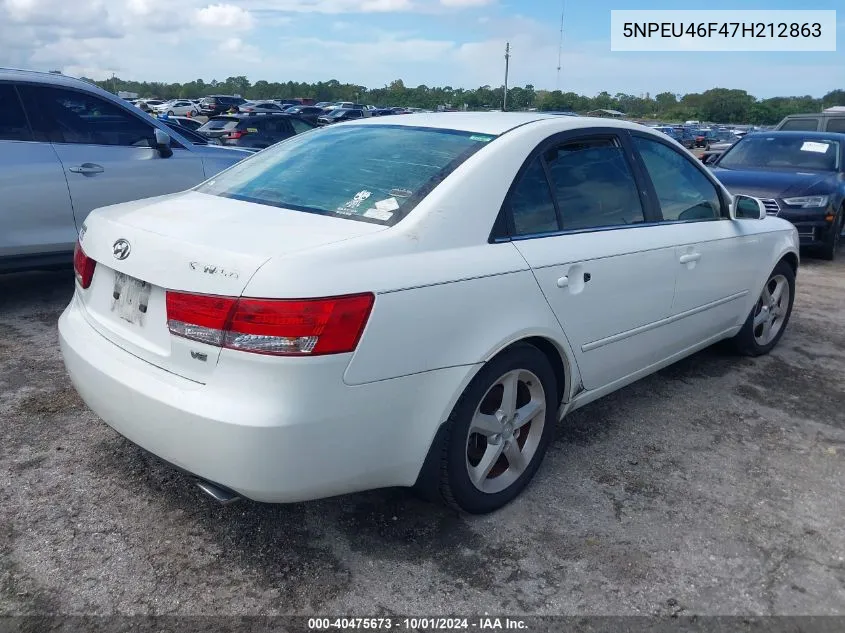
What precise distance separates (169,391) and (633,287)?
6.95 ft

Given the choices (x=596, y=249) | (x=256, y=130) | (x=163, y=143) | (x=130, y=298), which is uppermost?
(x=256, y=130)

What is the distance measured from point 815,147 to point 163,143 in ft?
26.9

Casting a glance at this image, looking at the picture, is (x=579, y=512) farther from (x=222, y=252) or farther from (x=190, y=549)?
(x=222, y=252)

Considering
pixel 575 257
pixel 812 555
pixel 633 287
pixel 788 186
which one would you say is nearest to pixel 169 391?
pixel 575 257

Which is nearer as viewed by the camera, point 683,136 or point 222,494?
point 222,494

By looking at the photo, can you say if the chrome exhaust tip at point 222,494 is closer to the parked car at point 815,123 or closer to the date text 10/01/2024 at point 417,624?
the date text 10/01/2024 at point 417,624

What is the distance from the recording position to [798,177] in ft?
29.1

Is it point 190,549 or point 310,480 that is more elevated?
point 310,480

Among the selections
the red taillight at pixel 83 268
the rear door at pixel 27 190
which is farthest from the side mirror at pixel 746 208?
the rear door at pixel 27 190

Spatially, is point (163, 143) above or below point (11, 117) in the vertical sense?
below

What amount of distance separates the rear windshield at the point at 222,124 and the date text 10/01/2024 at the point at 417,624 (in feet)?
47.2

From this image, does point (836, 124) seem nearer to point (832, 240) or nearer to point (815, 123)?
point (815, 123)

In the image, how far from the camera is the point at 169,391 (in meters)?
2.38

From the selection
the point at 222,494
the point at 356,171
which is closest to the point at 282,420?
the point at 222,494
